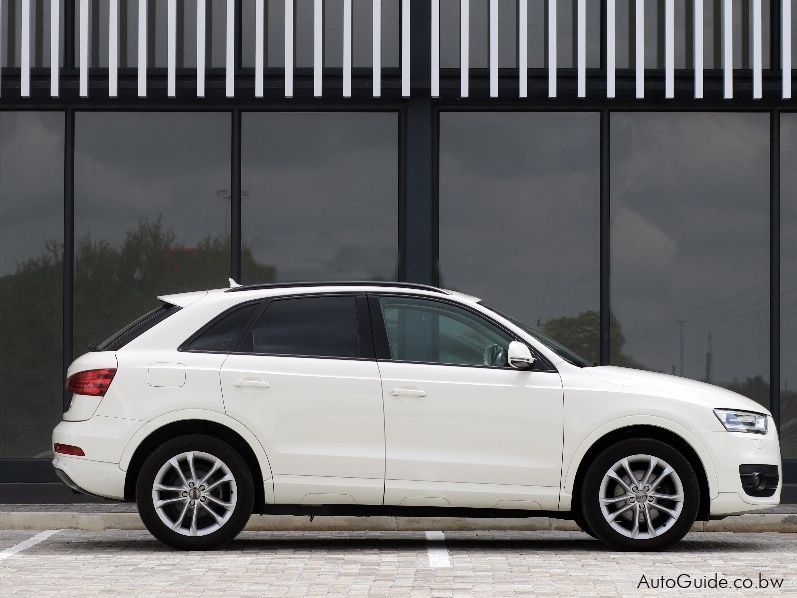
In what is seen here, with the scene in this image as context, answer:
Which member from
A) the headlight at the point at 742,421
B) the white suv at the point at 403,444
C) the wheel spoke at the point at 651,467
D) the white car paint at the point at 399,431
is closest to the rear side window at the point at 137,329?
the white suv at the point at 403,444

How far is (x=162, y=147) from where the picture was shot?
15547mm

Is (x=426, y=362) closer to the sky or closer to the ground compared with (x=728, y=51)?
closer to the ground

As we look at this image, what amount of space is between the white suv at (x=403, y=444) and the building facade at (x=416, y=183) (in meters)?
4.86

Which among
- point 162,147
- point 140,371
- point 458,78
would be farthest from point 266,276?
point 140,371

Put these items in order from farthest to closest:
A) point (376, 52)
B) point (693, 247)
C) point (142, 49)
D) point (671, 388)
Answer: point (693, 247) < point (142, 49) < point (376, 52) < point (671, 388)

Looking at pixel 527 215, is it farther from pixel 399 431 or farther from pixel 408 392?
pixel 399 431

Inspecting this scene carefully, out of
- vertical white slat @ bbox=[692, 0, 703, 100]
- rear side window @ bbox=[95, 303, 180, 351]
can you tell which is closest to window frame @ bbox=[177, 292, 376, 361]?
rear side window @ bbox=[95, 303, 180, 351]

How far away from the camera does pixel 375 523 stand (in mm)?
12656

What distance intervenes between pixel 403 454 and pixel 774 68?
700 centimetres

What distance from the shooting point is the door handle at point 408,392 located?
10500 mm

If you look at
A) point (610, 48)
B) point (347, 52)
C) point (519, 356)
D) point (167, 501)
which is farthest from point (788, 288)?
point (167, 501)

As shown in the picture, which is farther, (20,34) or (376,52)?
(20,34)

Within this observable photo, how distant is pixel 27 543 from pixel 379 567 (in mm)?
3127

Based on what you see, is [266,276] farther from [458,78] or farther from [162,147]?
[458,78]
